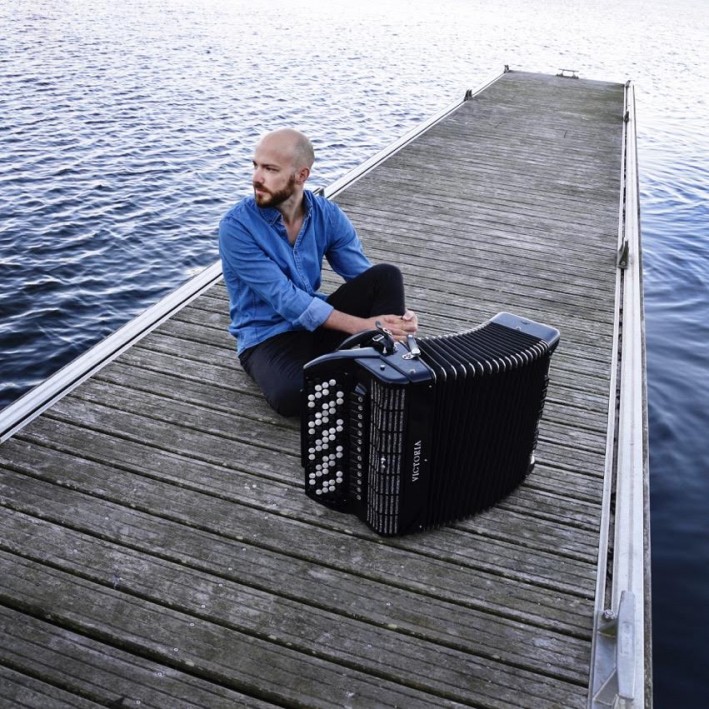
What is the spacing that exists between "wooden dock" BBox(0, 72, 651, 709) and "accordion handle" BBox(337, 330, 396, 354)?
27.8 inches

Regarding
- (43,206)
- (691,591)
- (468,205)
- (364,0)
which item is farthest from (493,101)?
(364,0)

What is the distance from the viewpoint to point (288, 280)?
3791 mm

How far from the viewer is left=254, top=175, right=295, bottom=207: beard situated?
368 centimetres

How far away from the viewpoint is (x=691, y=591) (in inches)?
182

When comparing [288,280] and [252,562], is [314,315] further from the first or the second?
[252,562]

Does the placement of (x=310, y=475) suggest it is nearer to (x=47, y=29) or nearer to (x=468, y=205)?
(x=468, y=205)

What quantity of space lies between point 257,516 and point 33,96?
12.5 m

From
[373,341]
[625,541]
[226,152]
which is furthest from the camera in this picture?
[226,152]

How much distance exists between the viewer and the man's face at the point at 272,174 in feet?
11.8

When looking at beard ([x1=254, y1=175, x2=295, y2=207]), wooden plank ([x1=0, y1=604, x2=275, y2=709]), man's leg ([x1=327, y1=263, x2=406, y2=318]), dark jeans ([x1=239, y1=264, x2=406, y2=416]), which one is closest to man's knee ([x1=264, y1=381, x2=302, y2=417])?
dark jeans ([x1=239, y1=264, x2=406, y2=416])

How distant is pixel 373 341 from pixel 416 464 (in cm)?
50

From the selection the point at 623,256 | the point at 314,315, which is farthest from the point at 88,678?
the point at 623,256

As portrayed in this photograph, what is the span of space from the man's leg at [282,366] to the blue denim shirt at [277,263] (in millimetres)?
63

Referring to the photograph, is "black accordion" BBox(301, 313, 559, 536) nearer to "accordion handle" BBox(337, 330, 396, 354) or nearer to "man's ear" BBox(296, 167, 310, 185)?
"accordion handle" BBox(337, 330, 396, 354)
